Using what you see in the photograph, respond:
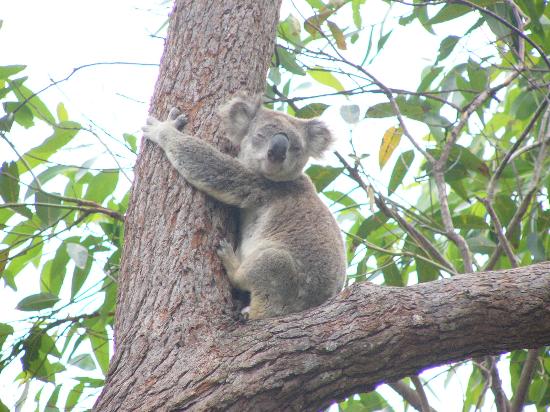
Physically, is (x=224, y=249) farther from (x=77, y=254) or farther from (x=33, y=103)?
(x=33, y=103)

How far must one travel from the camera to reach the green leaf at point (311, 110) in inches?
167

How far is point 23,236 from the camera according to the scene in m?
3.85

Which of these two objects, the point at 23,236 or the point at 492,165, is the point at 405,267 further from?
the point at 23,236

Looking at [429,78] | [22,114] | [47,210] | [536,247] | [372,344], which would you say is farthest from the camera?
[429,78]

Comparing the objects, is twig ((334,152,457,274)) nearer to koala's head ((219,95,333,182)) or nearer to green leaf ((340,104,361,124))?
green leaf ((340,104,361,124))

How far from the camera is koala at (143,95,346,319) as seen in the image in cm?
314

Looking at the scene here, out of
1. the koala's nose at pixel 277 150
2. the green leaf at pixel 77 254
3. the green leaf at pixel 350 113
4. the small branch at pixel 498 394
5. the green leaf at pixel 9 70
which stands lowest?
the small branch at pixel 498 394

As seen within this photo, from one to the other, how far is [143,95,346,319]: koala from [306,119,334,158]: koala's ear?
97 millimetres

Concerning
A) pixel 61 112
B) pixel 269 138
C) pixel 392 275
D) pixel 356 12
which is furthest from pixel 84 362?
pixel 356 12

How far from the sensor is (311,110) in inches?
169

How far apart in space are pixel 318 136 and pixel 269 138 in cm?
51

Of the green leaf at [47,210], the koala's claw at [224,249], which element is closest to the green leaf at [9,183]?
the green leaf at [47,210]

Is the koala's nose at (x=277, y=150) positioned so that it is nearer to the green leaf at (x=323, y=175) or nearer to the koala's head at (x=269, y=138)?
the koala's head at (x=269, y=138)

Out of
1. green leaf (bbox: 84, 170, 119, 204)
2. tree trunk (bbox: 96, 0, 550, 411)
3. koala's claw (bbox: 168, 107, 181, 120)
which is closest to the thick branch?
tree trunk (bbox: 96, 0, 550, 411)
